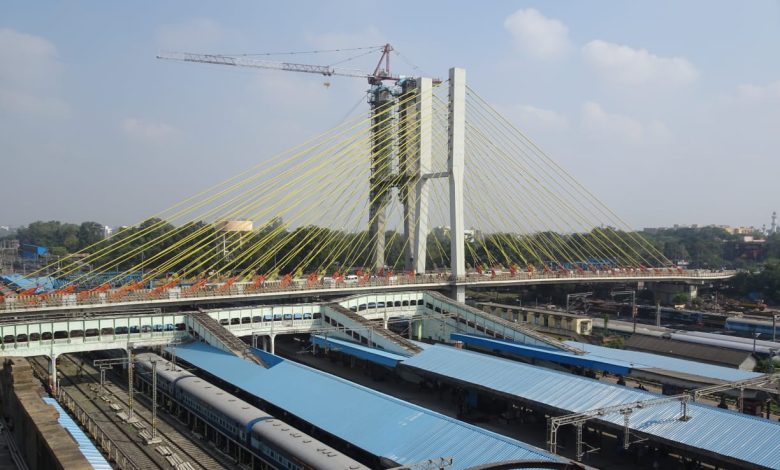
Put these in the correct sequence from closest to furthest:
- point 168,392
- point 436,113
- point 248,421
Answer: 1. point 248,421
2. point 168,392
3. point 436,113

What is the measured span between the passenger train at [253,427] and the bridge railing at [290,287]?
821 centimetres

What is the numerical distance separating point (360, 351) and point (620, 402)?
1302cm

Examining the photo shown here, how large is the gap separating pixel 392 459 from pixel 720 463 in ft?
27.3

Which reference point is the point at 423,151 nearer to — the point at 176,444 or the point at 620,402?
the point at 620,402

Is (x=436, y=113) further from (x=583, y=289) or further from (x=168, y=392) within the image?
(x=583, y=289)

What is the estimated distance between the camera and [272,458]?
56.1 ft

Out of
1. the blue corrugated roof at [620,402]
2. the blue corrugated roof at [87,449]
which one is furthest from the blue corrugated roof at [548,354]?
the blue corrugated roof at [87,449]

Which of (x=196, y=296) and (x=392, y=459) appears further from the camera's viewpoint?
(x=196, y=296)

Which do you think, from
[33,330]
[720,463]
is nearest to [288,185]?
[33,330]

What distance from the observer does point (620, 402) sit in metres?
19.0

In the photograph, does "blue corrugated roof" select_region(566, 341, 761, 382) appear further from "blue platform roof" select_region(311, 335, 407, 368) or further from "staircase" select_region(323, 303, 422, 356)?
"blue platform roof" select_region(311, 335, 407, 368)

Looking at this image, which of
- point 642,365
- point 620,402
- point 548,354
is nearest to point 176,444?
point 620,402

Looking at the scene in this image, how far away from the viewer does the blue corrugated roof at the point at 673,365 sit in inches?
960

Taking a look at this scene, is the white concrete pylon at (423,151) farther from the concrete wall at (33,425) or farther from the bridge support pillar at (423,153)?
the concrete wall at (33,425)
